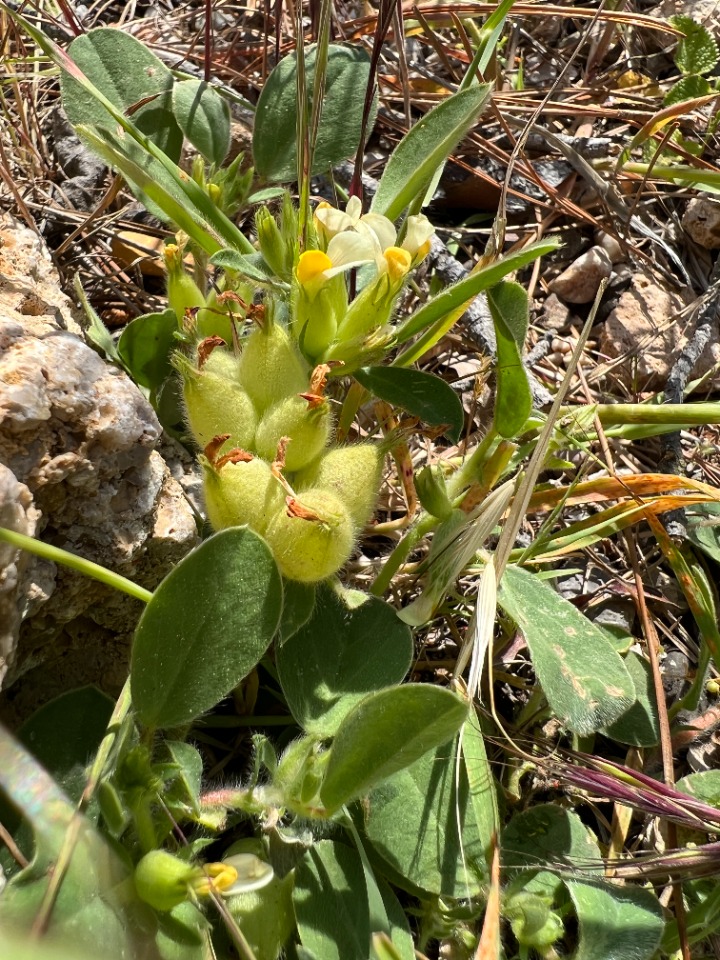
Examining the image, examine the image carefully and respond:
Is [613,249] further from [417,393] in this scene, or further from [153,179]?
[153,179]

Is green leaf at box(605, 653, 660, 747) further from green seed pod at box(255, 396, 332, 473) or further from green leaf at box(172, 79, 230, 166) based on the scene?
green leaf at box(172, 79, 230, 166)

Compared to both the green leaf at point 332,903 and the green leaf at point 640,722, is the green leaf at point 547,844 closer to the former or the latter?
the green leaf at point 640,722

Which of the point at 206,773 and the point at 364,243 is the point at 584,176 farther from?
the point at 206,773

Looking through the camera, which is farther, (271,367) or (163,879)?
(271,367)

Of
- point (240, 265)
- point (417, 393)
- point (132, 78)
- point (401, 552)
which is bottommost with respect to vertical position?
point (401, 552)

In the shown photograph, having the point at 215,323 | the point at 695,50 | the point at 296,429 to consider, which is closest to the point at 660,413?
the point at 296,429

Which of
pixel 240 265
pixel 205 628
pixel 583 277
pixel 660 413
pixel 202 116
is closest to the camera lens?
pixel 205 628

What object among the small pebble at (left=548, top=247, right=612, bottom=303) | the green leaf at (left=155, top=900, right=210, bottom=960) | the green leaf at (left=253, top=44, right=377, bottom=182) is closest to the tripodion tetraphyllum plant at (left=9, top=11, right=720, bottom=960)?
the green leaf at (left=155, top=900, right=210, bottom=960)

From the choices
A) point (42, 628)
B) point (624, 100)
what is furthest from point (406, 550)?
point (624, 100)
